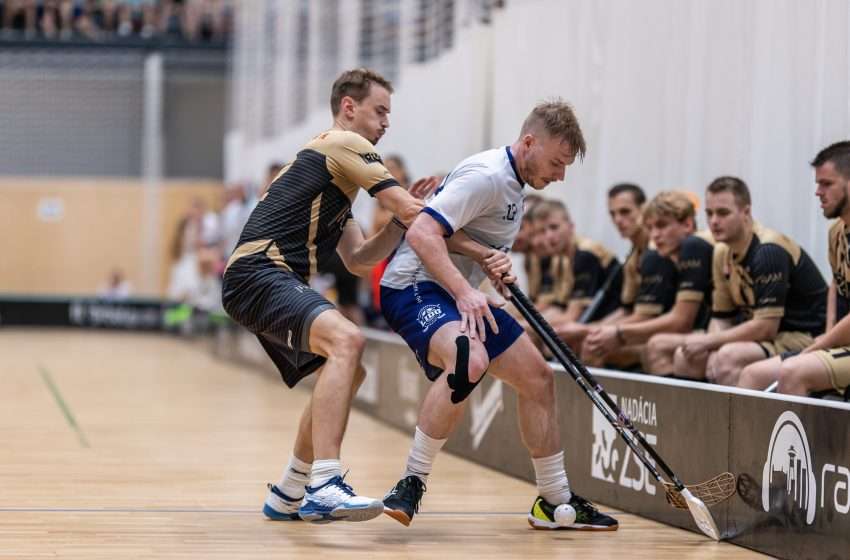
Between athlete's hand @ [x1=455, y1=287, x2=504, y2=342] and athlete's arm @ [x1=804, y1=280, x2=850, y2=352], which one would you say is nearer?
athlete's hand @ [x1=455, y1=287, x2=504, y2=342]

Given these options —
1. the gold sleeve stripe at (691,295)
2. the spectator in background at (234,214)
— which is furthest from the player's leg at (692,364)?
the spectator in background at (234,214)

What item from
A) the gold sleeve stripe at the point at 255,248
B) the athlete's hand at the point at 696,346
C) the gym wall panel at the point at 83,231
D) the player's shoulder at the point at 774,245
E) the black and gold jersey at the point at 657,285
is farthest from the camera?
the gym wall panel at the point at 83,231

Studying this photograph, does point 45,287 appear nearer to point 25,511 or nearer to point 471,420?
point 471,420

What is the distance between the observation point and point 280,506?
5.33 m

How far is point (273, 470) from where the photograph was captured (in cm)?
697

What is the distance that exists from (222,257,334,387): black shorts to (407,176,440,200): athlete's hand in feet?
1.86

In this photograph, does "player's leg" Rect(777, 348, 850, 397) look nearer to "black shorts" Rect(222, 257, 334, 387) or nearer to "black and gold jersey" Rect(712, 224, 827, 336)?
"black and gold jersey" Rect(712, 224, 827, 336)

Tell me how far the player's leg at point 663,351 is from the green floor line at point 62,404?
297 cm

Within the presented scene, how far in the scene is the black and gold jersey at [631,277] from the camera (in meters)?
7.89

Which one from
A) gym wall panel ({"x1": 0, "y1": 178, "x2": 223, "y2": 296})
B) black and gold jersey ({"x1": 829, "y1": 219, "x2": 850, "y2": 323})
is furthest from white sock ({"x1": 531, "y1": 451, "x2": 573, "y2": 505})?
gym wall panel ({"x1": 0, "y1": 178, "x2": 223, "y2": 296})

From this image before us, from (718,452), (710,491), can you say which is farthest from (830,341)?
(710,491)

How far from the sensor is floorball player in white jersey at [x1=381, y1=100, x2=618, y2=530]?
4.96 metres

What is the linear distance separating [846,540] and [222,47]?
21109 mm

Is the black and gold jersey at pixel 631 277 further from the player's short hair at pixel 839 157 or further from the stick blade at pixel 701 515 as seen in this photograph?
the stick blade at pixel 701 515
